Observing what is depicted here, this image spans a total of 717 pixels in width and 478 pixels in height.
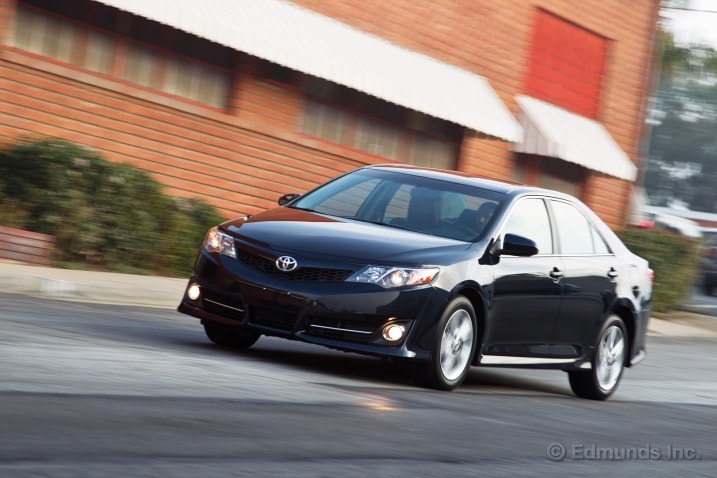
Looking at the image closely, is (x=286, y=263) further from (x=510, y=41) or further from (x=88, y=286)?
(x=510, y=41)

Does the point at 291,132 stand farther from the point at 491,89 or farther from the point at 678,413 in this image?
the point at 678,413

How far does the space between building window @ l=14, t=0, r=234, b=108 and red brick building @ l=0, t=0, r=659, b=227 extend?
2 centimetres

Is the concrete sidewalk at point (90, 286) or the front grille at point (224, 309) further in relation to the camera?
the concrete sidewalk at point (90, 286)

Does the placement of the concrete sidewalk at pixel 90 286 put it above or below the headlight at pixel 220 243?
below

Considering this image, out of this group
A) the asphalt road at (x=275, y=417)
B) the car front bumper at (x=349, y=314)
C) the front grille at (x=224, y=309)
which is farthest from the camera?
the front grille at (x=224, y=309)

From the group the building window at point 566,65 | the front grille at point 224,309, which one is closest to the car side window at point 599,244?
the front grille at point 224,309

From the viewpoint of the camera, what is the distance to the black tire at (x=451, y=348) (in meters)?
9.37

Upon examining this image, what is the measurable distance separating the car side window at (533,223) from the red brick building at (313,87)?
8522mm

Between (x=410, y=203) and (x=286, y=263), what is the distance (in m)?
1.54

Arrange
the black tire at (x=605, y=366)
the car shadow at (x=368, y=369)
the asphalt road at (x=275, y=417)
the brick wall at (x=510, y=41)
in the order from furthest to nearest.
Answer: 1. the brick wall at (x=510, y=41)
2. the black tire at (x=605, y=366)
3. the car shadow at (x=368, y=369)
4. the asphalt road at (x=275, y=417)

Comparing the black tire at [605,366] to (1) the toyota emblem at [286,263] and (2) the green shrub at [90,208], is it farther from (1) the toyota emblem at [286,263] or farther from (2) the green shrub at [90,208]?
(2) the green shrub at [90,208]

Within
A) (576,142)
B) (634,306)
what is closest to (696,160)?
(576,142)

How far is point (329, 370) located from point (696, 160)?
4240 inches

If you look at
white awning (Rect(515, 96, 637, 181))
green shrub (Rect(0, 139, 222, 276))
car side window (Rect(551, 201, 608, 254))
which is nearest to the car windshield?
car side window (Rect(551, 201, 608, 254))
